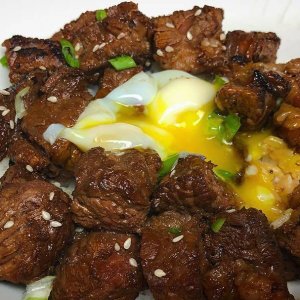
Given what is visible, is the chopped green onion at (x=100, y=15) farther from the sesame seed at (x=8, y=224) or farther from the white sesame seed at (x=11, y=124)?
the sesame seed at (x=8, y=224)

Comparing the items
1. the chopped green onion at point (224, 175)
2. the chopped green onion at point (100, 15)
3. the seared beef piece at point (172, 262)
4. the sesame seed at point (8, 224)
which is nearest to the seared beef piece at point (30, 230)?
the sesame seed at point (8, 224)

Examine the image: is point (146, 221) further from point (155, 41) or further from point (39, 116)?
point (155, 41)

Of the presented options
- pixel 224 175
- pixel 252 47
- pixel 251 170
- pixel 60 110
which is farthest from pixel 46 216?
pixel 252 47

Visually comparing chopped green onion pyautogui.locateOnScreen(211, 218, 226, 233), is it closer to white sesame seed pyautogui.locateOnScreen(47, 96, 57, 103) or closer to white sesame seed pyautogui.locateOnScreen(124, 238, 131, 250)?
white sesame seed pyautogui.locateOnScreen(124, 238, 131, 250)

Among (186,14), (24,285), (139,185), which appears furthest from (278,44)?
(24,285)

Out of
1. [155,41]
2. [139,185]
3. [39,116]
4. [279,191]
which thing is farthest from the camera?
[155,41]

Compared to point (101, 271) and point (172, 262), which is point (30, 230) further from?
point (172, 262)
